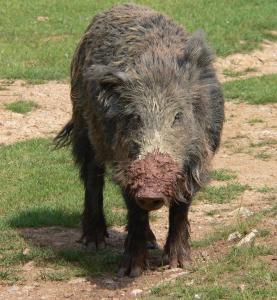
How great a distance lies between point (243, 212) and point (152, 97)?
2.27 metres

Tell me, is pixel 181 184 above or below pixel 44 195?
above

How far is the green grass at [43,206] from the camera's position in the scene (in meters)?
7.76

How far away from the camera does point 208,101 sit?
7.29 m

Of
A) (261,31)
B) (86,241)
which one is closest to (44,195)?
(86,241)

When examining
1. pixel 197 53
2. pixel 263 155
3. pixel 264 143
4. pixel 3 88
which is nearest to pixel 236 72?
pixel 3 88

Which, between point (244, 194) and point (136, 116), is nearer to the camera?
point (136, 116)

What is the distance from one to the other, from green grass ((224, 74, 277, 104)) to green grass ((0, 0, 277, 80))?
210 cm

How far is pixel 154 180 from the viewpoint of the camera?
20.6 feet

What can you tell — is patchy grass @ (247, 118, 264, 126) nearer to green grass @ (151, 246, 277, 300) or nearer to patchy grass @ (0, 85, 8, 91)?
patchy grass @ (0, 85, 8, 91)

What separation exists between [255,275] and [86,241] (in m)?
2.41

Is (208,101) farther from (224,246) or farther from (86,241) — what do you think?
(86,241)

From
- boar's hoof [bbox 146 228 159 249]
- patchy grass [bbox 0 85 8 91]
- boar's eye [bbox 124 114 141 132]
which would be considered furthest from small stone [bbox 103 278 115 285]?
patchy grass [bbox 0 85 8 91]

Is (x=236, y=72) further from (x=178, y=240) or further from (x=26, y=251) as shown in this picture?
(x=178, y=240)

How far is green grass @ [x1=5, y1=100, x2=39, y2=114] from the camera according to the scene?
13289 millimetres
